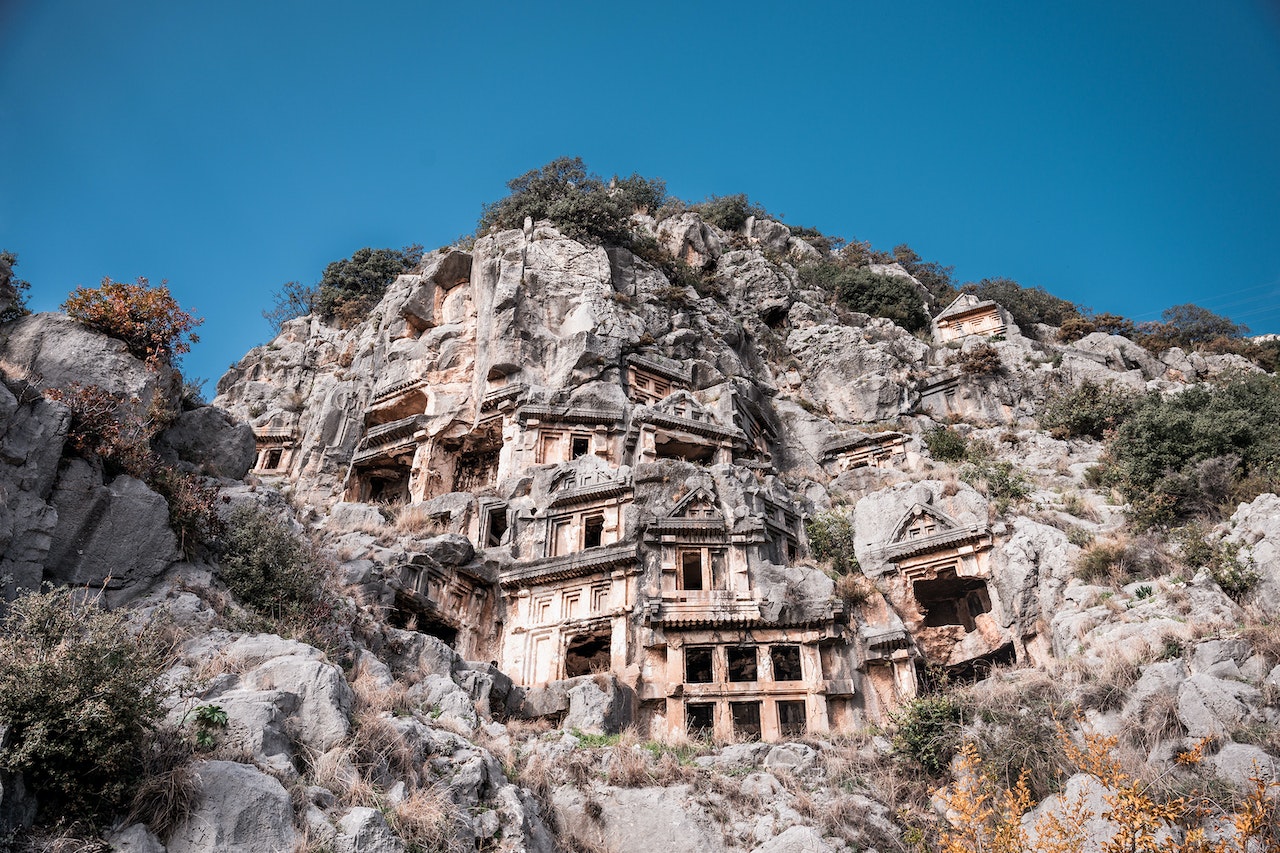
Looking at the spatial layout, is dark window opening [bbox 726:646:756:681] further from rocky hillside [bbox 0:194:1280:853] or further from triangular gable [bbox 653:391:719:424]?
triangular gable [bbox 653:391:719:424]

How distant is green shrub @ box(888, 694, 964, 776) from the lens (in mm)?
17594

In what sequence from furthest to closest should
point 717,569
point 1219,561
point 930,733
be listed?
point 717,569
point 1219,561
point 930,733

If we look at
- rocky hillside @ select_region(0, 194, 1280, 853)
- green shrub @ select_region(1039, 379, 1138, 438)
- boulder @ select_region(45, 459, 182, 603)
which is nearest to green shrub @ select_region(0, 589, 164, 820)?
rocky hillside @ select_region(0, 194, 1280, 853)

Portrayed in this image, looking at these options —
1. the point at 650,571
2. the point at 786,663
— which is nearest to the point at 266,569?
the point at 650,571

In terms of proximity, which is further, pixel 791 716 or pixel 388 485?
pixel 388 485

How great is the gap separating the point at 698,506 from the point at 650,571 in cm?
325

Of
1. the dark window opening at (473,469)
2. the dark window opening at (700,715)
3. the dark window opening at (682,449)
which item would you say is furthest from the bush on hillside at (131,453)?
the dark window opening at (473,469)

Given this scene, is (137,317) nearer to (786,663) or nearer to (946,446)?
(786,663)

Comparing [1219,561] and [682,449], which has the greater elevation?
[682,449]

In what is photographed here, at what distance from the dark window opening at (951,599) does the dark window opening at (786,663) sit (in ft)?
15.7

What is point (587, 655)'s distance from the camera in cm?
2933

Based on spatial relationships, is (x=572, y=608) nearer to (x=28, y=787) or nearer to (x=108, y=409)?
(x=108, y=409)

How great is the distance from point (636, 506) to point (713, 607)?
499 centimetres

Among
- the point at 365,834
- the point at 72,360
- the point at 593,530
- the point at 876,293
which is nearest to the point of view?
the point at 365,834
